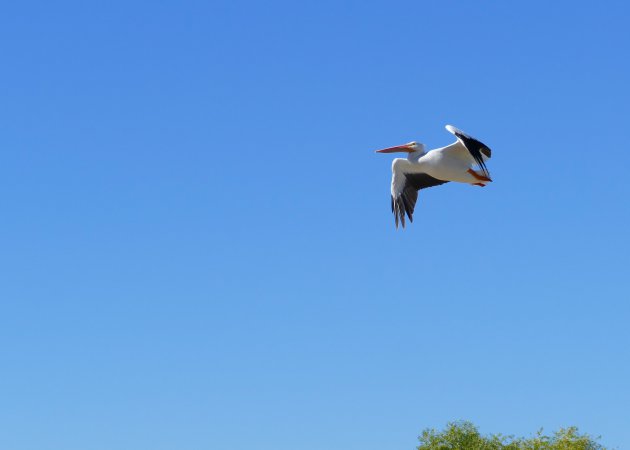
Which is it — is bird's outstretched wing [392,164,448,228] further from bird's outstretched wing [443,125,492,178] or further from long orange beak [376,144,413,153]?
bird's outstretched wing [443,125,492,178]

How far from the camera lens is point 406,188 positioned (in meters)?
28.6

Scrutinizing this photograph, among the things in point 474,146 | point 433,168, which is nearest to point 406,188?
point 433,168

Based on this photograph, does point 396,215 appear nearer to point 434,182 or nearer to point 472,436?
point 434,182

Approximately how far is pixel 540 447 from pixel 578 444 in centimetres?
173

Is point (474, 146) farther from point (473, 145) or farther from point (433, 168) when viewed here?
point (433, 168)

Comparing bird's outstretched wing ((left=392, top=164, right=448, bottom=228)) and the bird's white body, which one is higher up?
bird's outstretched wing ((left=392, top=164, right=448, bottom=228))

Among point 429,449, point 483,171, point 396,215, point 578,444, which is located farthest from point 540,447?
point 483,171

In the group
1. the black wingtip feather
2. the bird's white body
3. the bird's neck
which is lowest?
the black wingtip feather

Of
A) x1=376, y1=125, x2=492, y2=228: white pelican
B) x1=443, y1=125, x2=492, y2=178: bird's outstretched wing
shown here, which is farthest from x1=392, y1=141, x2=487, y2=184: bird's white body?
x1=443, y1=125, x2=492, y2=178: bird's outstretched wing

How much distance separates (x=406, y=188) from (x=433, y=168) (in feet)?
10.0

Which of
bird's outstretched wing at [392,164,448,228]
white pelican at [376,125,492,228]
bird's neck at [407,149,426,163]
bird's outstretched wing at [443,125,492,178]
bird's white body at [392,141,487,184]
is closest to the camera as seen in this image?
bird's outstretched wing at [443,125,492,178]

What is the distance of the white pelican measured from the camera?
24.1 m

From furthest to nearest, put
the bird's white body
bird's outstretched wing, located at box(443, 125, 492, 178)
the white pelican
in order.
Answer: the bird's white body < the white pelican < bird's outstretched wing, located at box(443, 125, 492, 178)

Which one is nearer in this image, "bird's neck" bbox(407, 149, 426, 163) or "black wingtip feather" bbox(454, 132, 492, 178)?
"black wingtip feather" bbox(454, 132, 492, 178)
